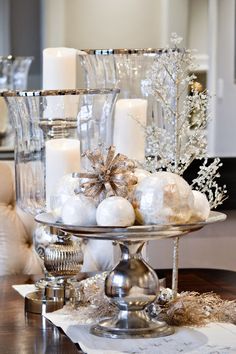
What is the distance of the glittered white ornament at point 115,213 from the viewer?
4.08 ft

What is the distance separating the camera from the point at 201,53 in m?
5.00

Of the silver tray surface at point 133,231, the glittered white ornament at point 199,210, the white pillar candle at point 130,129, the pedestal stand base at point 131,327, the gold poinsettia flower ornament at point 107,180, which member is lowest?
the pedestal stand base at point 131,327

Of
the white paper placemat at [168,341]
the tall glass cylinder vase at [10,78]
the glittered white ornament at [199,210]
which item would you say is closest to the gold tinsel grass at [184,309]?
the white paper placemat at [168,341]

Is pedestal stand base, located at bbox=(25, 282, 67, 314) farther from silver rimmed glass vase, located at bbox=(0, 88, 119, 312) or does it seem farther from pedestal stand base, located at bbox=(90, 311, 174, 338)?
pedestal stand base, located at bbox=(90, 311, 174, 338)

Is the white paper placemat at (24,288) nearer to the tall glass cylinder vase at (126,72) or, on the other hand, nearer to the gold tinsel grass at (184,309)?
the gold tinsel grass at (184,309)

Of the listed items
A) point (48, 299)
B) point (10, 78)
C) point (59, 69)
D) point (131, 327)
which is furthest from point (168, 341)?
point (10, 78)

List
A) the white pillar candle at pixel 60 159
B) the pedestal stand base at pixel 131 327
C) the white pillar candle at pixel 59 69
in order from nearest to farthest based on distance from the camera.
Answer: the pedestal stand base at pixel 131 327 < the white pillar candle at pixel 60 159 < the white pillar candle at pixel 59 69

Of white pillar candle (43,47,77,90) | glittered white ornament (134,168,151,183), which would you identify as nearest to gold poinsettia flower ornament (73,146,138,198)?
glittered white ornament (134,168,151,183)

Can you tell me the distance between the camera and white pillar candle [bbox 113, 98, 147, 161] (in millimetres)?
1593

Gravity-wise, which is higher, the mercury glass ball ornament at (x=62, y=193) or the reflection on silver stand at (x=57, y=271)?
the mercury glass ball ornament at (x=62, y=193)

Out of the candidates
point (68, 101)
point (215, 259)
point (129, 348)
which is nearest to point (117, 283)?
point (129, 348)

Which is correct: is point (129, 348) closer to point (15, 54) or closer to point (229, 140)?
point (15, 54)

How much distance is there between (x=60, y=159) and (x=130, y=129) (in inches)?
6.0

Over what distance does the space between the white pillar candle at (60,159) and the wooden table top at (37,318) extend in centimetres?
20
